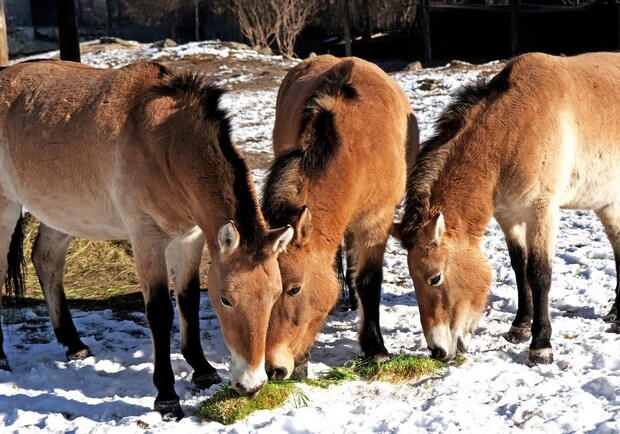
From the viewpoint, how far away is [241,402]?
416 cm

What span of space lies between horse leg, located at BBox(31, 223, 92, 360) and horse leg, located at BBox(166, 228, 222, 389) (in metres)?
0.92

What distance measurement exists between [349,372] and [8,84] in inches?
119

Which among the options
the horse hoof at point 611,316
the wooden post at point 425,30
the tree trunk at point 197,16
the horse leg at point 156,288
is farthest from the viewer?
the tree trunk at point 197,16

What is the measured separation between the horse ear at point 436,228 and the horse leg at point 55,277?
2486 mm

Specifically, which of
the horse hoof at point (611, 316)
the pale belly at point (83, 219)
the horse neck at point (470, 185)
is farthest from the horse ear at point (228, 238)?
the horse hoof at point (611, 316)

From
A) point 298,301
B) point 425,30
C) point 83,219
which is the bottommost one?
point 298,301

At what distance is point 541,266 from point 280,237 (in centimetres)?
191

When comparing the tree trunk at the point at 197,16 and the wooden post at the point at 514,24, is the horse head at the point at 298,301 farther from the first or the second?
the tree trunk at the point at 197,16

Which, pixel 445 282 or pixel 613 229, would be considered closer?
pixel 445 282

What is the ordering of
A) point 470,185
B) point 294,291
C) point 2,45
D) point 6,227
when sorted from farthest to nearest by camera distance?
point 2,45, point 6,227, point 470,185, point 294,291

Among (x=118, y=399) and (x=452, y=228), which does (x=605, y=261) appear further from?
(x=118, y=399)

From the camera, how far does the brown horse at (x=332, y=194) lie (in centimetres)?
430

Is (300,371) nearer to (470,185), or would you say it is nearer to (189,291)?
(189,291)

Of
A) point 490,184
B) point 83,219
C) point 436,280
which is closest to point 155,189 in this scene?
point 83,219
